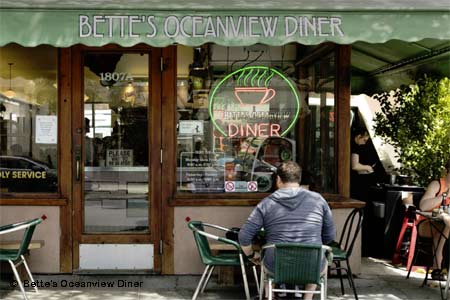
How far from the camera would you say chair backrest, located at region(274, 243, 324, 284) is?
4.18 meters

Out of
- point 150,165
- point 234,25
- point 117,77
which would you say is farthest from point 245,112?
point 234,25

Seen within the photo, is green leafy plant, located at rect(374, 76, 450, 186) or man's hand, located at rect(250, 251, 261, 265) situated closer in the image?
man's hand, located at rect(250, 251, 261, 265)

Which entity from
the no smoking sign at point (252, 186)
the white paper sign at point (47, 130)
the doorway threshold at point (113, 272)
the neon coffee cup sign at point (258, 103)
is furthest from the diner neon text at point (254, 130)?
the white paper sign at point (47, 130)

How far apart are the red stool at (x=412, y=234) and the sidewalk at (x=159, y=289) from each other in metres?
0.37

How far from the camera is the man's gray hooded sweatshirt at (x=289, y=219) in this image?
434 centimetres

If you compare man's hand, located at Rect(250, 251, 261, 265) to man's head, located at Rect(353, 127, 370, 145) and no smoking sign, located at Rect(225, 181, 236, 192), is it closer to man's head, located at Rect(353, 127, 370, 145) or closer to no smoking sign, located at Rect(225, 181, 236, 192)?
no smoking sign, located at Rect(225, 181, 236, 192)

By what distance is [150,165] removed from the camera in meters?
6.24

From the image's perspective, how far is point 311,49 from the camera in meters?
6.45

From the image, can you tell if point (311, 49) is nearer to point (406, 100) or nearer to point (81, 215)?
point (406, 100)

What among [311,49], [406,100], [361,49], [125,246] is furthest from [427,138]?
[125,246]

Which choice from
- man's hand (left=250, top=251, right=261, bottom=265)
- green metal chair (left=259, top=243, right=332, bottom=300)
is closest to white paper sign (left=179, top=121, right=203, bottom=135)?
man's hand (left=250, top=251, right=261, bottom=265)

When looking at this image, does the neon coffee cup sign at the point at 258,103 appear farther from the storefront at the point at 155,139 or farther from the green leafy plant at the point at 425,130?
the green leafy plant at the point at 425,130

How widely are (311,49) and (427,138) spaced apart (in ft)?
6.80

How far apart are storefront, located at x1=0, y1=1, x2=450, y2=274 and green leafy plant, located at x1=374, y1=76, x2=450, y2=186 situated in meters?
1.66
